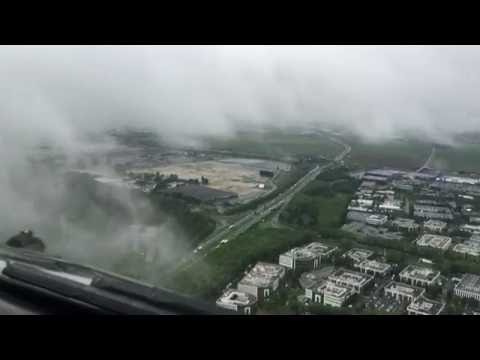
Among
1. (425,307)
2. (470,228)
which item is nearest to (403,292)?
(425,307)

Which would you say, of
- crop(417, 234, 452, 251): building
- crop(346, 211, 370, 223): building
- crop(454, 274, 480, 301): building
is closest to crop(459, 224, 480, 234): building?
crop(417, 234, 452, 251): building

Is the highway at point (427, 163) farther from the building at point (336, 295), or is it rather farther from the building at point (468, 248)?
the building at point (336, 295)

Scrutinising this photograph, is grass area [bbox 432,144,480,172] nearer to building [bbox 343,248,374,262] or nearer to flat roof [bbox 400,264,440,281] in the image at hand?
building [bbox 343,248,374,262]

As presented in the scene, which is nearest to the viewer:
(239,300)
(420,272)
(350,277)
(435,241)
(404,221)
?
(239,300)

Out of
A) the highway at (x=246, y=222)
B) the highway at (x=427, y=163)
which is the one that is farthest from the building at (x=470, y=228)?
the highway at (x=427, y=163)

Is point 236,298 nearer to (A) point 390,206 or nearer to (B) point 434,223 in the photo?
(B) point 434,223
